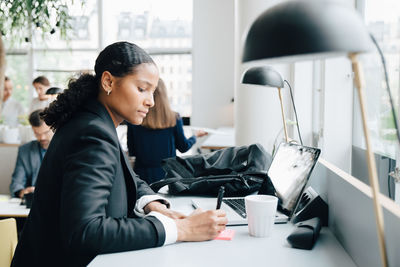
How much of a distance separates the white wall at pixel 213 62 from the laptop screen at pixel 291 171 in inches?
206

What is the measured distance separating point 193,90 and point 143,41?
134cm

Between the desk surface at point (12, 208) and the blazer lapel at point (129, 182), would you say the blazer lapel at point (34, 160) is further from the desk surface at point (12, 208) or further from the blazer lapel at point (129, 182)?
the blazer lapel at point (129, 182)

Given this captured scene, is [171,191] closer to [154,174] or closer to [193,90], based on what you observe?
[154,174]

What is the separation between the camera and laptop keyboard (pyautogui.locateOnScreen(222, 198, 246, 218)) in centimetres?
146

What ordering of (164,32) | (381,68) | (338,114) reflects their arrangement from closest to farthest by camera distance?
(381,68) < (338,114) < (164,32)

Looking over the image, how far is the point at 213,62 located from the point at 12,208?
4726 millimetres

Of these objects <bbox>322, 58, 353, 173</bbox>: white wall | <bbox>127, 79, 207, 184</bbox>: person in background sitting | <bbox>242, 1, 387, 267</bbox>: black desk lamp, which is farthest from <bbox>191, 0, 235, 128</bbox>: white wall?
<bbox>242, 1, 387, 267</bbox>: black desk lamp

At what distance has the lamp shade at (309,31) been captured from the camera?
23.6 inches

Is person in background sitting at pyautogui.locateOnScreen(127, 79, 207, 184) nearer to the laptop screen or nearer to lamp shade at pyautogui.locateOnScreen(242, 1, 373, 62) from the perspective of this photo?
the laptop screen

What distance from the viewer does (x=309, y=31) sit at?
615 mm

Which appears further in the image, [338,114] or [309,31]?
[338,114]

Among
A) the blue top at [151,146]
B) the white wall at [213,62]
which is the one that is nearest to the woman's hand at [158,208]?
the blue top at [151,146]

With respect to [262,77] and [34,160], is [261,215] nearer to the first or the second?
[262,77]

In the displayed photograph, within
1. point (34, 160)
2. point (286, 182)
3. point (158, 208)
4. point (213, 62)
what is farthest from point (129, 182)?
point (213, 62)
